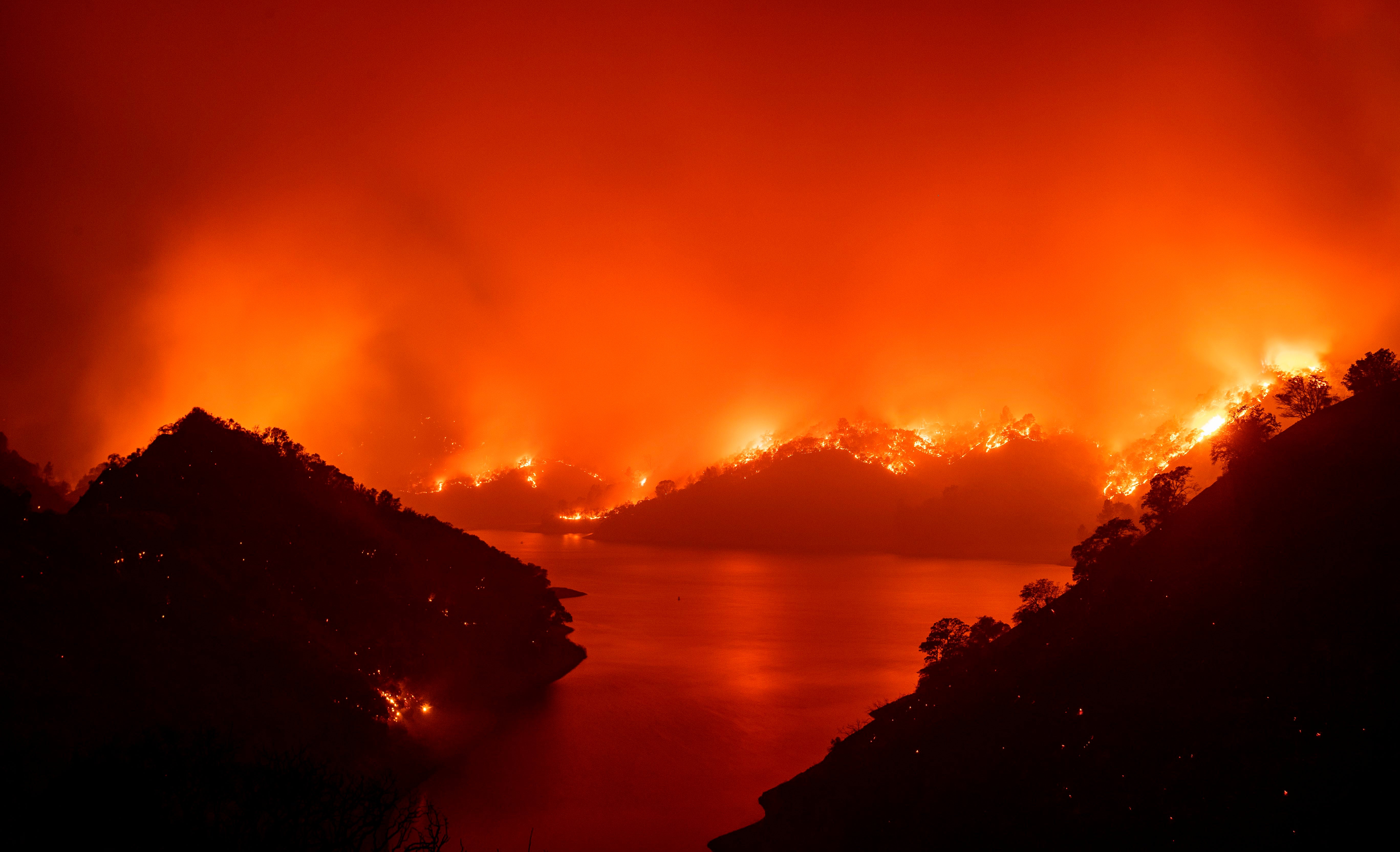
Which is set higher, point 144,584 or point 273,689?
point 144,584

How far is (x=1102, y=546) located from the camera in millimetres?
42656

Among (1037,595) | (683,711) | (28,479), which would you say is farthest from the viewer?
(28,479)

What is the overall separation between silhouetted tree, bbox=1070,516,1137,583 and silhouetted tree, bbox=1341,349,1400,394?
1121 cm

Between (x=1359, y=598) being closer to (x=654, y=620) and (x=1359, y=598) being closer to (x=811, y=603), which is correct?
(x=654, y=620)

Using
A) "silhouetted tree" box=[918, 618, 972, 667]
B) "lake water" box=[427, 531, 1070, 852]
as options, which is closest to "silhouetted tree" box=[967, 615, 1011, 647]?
"silhouetted tree" box=[918, 618, 972, 667]

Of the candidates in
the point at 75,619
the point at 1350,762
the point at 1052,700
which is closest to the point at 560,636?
the point at 75,619

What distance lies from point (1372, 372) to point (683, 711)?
4288 cm

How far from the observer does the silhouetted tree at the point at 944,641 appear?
1636 inches

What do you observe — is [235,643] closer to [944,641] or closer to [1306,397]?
[944,641]

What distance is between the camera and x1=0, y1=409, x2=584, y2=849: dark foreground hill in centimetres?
1538

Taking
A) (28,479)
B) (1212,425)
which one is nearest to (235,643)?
(28,479)

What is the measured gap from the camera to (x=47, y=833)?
1357 centimetres

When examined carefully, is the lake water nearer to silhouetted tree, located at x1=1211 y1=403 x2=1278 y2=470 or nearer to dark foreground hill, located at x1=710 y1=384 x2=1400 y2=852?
dark foreground hill, located at x1=710 y1=384 x2=1400 y2=852

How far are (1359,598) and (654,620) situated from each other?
76.6 m
